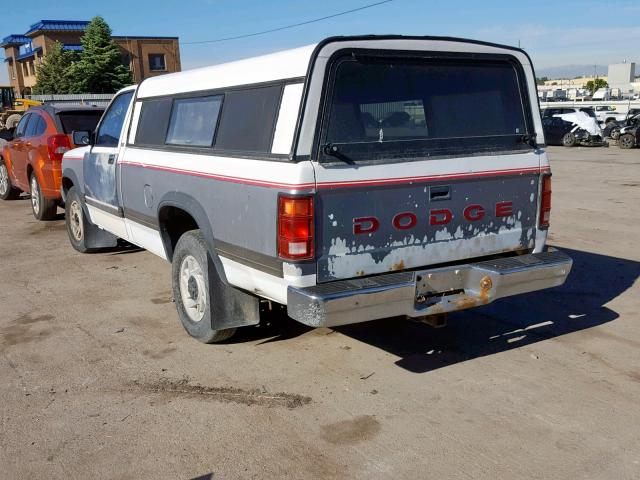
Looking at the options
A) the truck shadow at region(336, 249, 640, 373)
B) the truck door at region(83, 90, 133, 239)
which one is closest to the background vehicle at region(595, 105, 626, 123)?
the truck shadow at region(336, 249, 640, 373)

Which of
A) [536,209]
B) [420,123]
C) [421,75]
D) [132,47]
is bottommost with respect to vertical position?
[536,209]

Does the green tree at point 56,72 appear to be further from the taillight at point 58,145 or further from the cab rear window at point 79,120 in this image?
the taillight at point 58,145

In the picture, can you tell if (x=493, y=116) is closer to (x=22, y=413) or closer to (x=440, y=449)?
(x=440, y=449)

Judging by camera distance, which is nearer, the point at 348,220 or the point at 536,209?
the point at 348,220

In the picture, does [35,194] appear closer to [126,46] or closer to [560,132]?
[560,132]

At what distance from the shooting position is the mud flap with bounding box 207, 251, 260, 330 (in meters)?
4.62

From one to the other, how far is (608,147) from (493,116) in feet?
82.3

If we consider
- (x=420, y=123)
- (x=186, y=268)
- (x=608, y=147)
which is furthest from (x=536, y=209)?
(x=608, y=147)

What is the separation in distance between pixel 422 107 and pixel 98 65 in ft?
176

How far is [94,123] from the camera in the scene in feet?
30.7

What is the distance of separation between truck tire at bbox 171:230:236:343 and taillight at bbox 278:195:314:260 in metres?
1.03

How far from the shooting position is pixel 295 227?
12.2 feet

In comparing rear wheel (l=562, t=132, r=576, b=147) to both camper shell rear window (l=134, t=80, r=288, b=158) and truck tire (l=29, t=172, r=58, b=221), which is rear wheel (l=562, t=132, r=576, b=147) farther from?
camper shell rear window (l=134, t=80, r=288, b=158)


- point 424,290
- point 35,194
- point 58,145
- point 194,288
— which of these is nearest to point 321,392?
point 424,290
